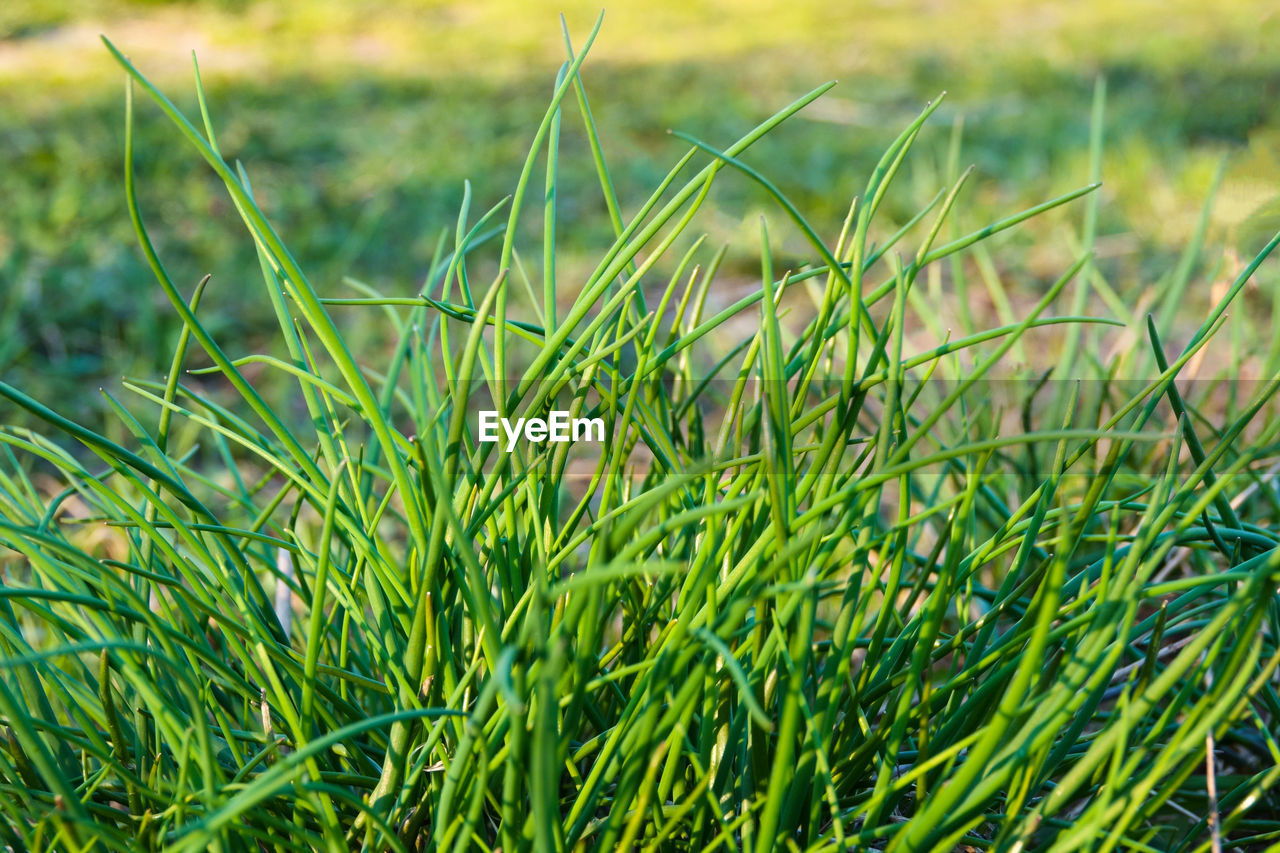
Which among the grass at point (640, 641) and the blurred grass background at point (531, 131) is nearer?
the grass at point (640, 641)

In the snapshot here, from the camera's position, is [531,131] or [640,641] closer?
[640,641]

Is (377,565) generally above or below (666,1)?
below

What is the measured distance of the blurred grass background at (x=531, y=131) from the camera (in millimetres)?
1459

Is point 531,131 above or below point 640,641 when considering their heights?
above

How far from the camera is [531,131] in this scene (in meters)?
2.50

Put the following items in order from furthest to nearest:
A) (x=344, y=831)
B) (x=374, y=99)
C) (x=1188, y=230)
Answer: (x=374, y=99)
(x=1188, y=230)
(x=344, y=831)

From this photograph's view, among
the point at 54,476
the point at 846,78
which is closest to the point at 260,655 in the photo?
the point at 54,476

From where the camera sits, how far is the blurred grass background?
1.46 metres

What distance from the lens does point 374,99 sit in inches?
110

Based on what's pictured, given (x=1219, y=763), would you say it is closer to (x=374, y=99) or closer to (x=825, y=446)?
(x=825, y=446)

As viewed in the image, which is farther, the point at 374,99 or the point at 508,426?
the point at 374,99

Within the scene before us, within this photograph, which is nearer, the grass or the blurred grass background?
the grass

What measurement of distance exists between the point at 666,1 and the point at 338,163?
2.80 m

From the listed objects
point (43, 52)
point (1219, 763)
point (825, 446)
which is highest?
point (43, 52)
